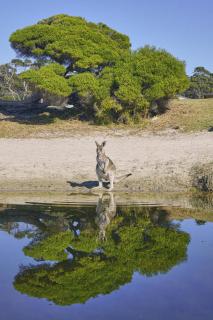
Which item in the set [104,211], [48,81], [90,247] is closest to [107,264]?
[90,247]

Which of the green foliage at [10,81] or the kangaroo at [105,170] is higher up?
the green foliage at [10,81]

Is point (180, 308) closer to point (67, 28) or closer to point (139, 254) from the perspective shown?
point (139, 254)

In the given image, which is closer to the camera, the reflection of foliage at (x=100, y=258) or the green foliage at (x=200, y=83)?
the reflection of foliage at (x=100, y=258)

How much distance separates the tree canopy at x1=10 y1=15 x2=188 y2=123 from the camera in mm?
26469

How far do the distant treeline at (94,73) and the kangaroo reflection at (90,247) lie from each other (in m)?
12.8

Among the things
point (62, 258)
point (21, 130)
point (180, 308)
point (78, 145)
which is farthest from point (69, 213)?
point (21, 130)

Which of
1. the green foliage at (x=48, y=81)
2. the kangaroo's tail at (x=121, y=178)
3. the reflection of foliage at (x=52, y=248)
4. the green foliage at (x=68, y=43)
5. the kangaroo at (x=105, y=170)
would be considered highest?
the green foliage at (x=68, y=43)

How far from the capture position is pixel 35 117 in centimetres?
2822

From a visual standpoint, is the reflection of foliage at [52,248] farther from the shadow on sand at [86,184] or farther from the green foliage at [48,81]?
the green foliage at [48,81]

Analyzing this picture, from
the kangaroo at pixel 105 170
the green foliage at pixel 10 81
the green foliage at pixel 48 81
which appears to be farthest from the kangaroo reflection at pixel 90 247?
the green foliage at pixel 10 81

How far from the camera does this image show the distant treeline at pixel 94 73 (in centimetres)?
2650

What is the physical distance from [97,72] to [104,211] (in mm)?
16655

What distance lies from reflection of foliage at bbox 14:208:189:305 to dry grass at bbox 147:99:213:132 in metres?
12.9

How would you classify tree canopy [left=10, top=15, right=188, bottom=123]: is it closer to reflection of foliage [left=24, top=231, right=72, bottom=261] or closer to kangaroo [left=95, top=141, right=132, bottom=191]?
kangaroo [left=95, top=141, right=132, bottom=191]
